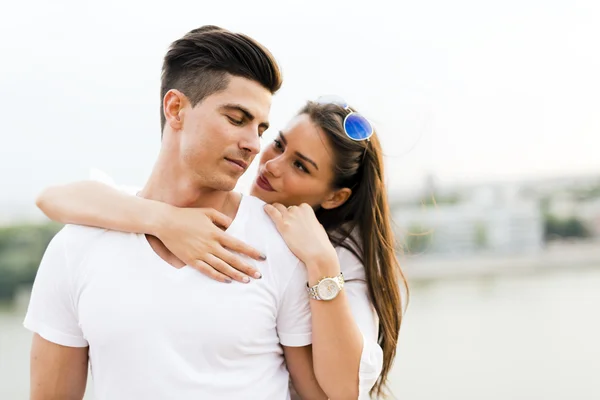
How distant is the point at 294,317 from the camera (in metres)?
1.28

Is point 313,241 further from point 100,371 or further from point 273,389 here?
point 100,371

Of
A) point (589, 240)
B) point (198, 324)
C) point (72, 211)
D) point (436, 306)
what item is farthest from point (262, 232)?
point (589, 240)

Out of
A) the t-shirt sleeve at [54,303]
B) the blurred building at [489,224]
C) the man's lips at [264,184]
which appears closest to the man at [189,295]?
the t-shirt sleeve at [54,303]

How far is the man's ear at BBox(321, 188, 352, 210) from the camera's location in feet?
5.44

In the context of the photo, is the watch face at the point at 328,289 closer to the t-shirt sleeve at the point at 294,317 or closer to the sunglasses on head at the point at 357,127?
the t-shirt sleeve at the point at 294,317

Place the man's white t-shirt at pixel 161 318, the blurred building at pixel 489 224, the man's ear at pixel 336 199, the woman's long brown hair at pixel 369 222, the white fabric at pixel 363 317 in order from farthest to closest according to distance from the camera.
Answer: the blurred building at pixel 489 224
the man's ear at pixel 336 199
the woman's long brown hair at pixel 369 222
the white fabric at pixel 363 317
the man's white t-shirt at pixel 161 318

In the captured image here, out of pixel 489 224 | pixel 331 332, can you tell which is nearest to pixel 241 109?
pixel 331 332

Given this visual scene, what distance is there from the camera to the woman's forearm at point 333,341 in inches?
48.8

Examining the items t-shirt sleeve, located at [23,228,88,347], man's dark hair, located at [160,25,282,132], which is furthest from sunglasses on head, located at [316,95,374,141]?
t-shirt sleeve, located at [23,228,88,347]

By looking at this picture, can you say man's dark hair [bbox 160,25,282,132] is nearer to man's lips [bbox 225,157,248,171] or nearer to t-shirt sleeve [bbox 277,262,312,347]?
man's lips [bbox 225,157,248,171]

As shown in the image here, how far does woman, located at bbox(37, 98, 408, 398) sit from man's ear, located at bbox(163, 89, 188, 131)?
0.16 meters

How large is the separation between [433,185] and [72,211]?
91 centimetres

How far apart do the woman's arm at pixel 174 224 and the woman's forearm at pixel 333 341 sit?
0.13 metres

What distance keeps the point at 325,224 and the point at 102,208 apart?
2.01 feet
